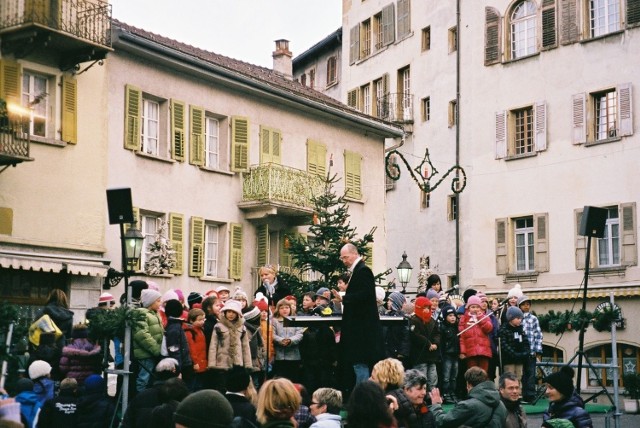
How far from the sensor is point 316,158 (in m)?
34.1

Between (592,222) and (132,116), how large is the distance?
1265 cm

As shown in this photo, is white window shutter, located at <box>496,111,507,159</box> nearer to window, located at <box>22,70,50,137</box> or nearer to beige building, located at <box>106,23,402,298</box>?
beige building, located at <box>106,23,402,298</box>

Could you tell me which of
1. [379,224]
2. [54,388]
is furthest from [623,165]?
[54,388]

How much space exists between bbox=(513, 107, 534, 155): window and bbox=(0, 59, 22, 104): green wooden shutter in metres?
→ 20.6

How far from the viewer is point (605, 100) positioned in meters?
36.8

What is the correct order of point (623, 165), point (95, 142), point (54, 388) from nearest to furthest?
point (54, 388) → point (95, 142) → point (623, 165)

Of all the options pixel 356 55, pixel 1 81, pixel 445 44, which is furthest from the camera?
pixel 356 55

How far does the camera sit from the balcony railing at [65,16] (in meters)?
23.6

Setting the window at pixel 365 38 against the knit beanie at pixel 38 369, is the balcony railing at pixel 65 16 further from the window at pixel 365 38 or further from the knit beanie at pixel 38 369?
the window at pixel 365 38

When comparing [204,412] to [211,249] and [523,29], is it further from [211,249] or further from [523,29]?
[523,29]

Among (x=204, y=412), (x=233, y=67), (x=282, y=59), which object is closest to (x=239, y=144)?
(x=233, y=67)

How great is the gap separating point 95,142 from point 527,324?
1148 cm

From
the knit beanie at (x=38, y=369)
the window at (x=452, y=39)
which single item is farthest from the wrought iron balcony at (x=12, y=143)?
the window at (x=452, y=39)

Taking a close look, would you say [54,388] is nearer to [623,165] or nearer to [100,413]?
[100,413]
